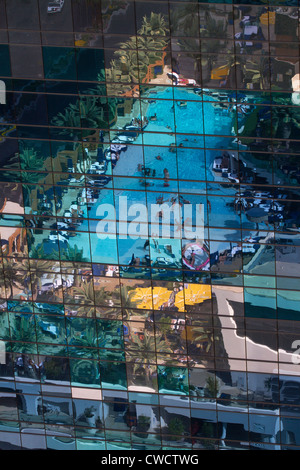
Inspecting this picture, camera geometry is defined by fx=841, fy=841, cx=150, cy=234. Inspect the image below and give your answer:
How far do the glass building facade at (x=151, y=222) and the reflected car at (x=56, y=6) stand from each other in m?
0.05

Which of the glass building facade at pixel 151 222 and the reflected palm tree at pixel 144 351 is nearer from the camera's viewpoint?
the glass building facade at pixel 151 222

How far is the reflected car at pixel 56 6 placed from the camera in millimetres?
17094

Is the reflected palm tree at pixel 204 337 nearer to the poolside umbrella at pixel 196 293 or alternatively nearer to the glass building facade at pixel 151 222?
the glass building facade at pixel 151 222

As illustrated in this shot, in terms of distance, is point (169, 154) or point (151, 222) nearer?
point (169, 154)

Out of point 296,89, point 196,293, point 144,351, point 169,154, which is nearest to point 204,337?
point 196,293

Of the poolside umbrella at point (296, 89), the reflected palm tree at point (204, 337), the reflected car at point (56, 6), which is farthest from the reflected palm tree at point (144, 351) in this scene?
the reflected car at point (56, 6)

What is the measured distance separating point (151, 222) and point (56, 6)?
4860 millimetres

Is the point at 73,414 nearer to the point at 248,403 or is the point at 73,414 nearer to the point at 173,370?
the point at 173,370

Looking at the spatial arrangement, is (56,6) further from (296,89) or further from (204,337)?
(204,337)

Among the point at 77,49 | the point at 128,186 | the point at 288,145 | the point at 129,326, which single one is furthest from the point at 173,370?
the point at 77,49

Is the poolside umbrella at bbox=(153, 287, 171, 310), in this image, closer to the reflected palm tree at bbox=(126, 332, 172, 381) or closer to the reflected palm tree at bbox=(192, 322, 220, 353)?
the reflected palm tree at bbox=(126, 332, 172, 381)

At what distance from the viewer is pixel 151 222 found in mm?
17891

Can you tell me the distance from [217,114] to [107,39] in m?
2.71

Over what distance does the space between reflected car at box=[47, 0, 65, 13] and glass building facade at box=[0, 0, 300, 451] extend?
49 millimetres
